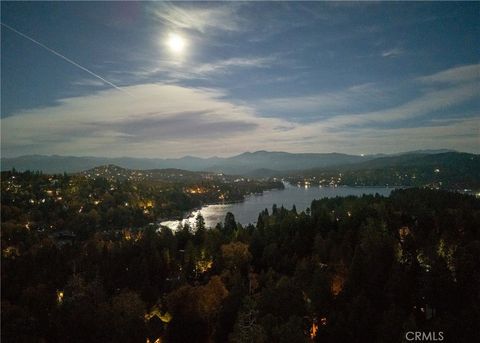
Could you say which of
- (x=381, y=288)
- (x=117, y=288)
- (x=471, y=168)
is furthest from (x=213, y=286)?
(x=471, y=168)

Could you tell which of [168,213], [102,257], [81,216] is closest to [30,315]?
[102,257]

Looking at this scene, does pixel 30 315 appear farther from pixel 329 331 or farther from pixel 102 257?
pixel 329 331

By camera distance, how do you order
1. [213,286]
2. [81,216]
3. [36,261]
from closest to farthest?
1. [213,286]
2. [36,261]
3. [81,216]

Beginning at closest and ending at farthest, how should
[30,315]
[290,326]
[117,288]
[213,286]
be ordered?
[290,326]
[30,315]
[213,286]
[117,288]

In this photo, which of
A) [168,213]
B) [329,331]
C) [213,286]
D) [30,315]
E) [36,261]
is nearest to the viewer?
[329,331]

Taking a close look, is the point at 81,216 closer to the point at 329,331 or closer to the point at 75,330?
the point at 75,330

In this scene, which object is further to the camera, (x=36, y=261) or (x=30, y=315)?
(x=36, y=261)

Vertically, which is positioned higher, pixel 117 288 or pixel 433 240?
pixel 433 240
